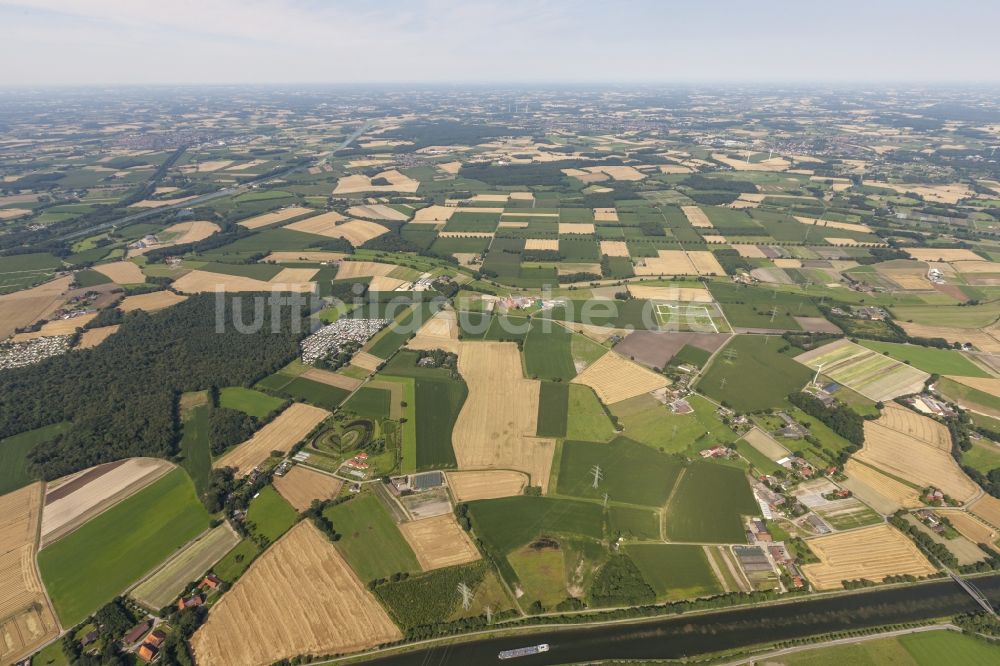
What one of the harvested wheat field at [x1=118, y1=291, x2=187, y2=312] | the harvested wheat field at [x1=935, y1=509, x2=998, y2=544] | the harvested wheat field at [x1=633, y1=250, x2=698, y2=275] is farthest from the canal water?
the harvested wheat field at [x1=118, y1=291, x2=187, y2=312]

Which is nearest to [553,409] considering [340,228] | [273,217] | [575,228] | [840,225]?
[575,228]

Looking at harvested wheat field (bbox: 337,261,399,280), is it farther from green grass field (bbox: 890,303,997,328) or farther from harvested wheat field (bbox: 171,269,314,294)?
green grass field (bbox: 890,303,997,328)

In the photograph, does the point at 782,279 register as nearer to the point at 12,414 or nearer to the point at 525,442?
the point at 525,442

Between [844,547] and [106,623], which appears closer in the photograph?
[106,623]

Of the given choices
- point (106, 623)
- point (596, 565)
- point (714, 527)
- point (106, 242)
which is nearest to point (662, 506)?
point (714, 527)

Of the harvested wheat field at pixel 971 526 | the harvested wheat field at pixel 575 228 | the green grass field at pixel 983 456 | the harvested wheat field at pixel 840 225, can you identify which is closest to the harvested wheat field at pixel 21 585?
the harvested wheat field at pixel 971 526

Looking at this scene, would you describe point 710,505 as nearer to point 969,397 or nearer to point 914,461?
point 914,461
